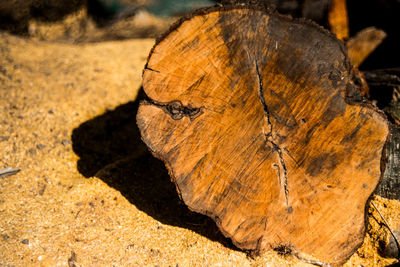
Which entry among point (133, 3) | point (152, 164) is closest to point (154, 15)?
point (133, 3)

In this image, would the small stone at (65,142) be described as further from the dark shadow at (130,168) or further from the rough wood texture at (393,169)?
the rough wood texture at (393,169)

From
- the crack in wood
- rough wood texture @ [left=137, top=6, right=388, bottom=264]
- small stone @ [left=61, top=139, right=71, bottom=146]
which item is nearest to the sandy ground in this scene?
small stone @ [left=61, top=139, right=71, bottom=146]

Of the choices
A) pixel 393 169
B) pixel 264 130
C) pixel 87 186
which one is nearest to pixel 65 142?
pixel 87 186

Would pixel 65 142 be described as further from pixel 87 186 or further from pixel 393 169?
pixel 393 169

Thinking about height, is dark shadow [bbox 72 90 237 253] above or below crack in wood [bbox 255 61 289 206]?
below

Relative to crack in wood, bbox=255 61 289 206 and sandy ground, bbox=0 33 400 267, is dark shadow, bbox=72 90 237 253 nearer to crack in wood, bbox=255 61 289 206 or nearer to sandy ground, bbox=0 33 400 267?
sandy ground, bbox=0 33 400 267

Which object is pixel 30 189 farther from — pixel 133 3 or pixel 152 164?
pixel 133 3
